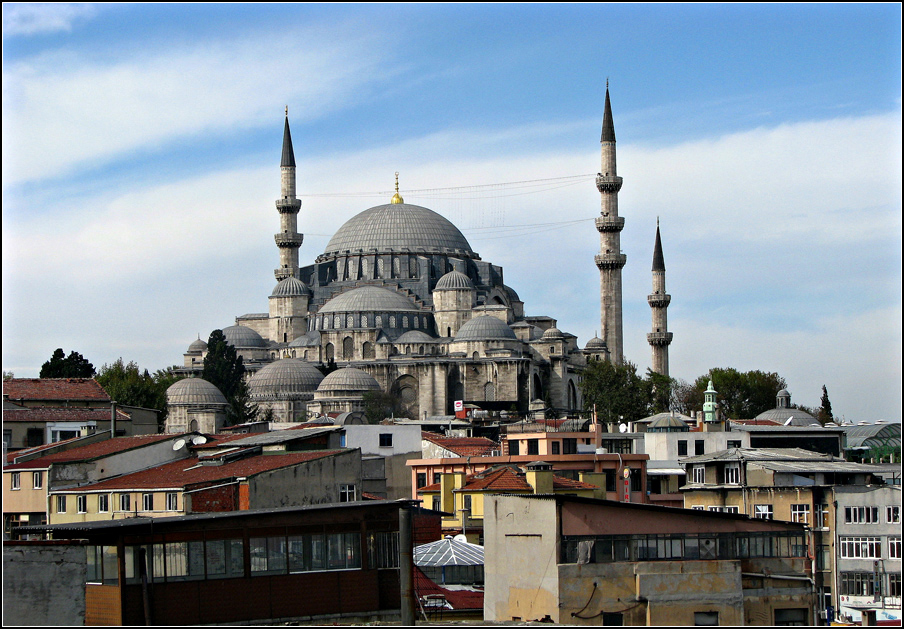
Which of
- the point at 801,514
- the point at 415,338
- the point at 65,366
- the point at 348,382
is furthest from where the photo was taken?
the point at 415,338

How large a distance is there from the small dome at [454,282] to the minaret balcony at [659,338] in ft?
29.5

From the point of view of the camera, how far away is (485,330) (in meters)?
70.1

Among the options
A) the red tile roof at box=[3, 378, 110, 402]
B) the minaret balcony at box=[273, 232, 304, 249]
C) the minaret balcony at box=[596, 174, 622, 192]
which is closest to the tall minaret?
the minaret balcony at box=[273, 232, 304, 249]

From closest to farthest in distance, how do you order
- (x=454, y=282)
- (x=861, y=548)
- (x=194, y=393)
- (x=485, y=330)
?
1. (x=861, y=548)
2. (x=194, y=393)
3. (x=485, y=330)
4. (x=454, y=282)

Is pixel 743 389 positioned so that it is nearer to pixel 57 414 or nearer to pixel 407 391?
pixel 407 391

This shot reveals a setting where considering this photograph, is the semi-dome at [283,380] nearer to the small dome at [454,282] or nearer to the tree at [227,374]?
the tree at [227,374]

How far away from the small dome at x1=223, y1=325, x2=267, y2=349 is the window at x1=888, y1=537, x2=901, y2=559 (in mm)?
51054

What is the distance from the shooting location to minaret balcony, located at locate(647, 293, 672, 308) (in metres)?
→ 77.5

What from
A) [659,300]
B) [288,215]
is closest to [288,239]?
[288,215]

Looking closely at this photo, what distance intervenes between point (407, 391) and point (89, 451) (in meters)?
42.2

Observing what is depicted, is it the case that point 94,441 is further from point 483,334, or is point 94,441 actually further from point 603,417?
point 483,334

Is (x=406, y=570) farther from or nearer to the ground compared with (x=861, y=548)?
farther from the ground

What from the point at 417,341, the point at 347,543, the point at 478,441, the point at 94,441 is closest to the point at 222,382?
the point at 417,341

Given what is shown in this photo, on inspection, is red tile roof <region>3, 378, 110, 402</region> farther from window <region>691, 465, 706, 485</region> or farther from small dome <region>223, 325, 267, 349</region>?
small dome <region>223, 325, 267, 349</region>
